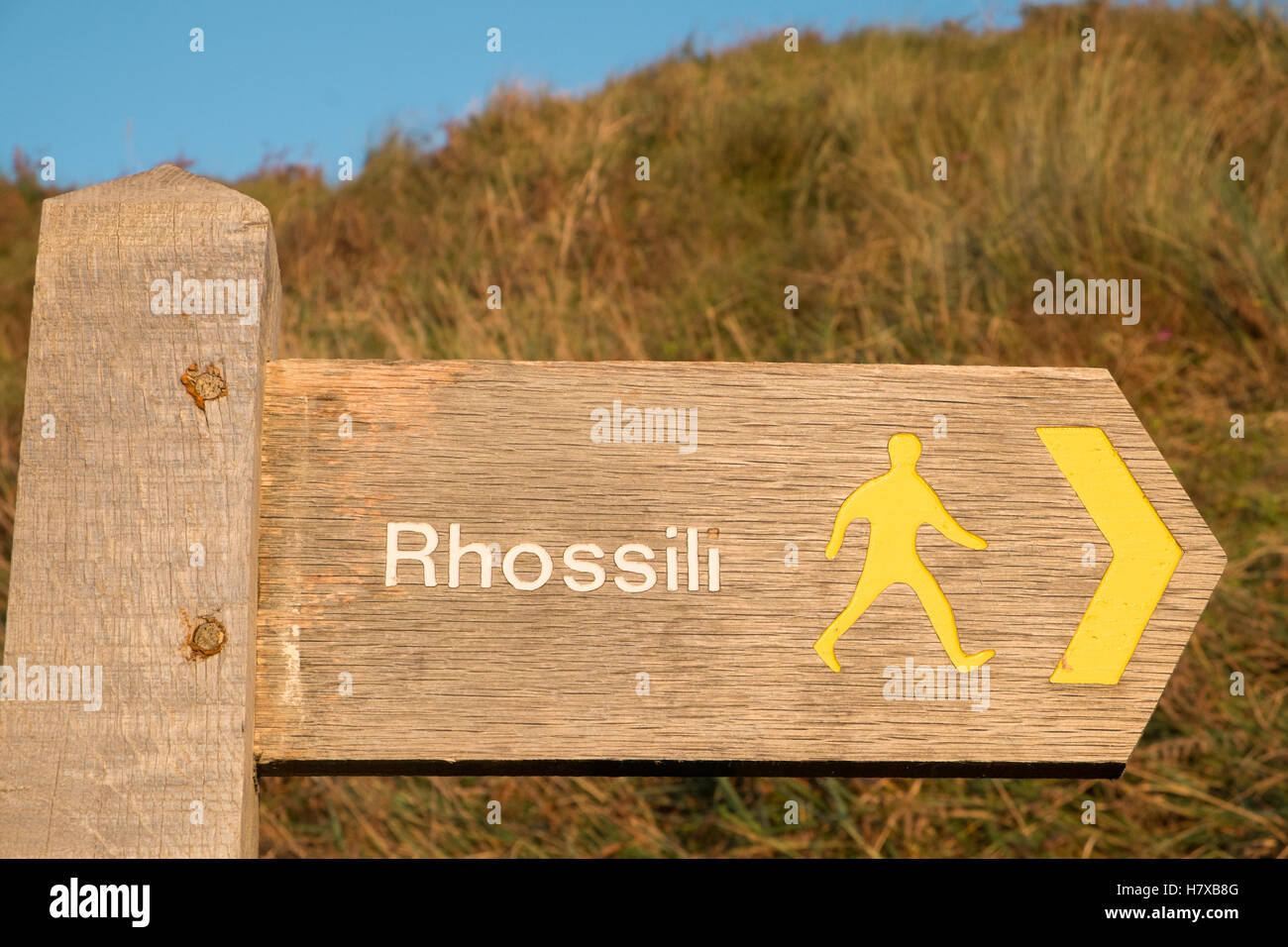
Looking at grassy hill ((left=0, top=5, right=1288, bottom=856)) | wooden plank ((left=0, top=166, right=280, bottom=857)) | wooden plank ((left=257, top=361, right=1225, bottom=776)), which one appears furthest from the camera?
grassy hill ((left=0, top=5, right=1288, bottom=856))

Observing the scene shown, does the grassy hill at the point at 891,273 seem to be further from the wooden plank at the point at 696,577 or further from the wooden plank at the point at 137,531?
the wooden plank at the point at 137,531

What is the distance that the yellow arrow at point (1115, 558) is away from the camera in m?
1.21

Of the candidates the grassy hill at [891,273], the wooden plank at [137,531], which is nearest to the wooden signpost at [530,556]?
A: the wooden plank at [137,531]

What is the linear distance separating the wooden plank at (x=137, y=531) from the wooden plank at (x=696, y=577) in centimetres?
9

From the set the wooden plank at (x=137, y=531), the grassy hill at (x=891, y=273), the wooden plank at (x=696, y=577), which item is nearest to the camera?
the wooden plank at (x=137, y=531)

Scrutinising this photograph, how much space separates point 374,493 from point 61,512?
31cm

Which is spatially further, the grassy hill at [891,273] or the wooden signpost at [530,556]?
the grassy hill at [891,273]

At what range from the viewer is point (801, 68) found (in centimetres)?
686

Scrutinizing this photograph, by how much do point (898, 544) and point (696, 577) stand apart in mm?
235

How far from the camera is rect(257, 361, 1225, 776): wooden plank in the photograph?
1159 millimetres

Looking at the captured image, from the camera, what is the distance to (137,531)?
3.56ft

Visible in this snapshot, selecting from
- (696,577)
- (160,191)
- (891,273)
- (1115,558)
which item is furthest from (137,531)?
(891,273)

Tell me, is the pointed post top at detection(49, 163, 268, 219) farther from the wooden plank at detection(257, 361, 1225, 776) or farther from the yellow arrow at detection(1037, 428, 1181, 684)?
the yellow arrow at detection(1037, 428, 1181, 684)

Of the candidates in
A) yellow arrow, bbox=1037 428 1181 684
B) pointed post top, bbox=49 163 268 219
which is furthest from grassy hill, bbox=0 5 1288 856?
pointed post top, bbox=49 163 268 219
